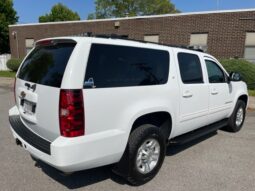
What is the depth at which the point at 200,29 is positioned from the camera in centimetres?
1512

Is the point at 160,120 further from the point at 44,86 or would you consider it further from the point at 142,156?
the point at 44,86

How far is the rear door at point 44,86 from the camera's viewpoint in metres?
2.73

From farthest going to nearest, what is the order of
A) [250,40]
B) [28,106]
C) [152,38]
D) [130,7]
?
1. [130,7]
2. [152,38]
3. [250,40]
4. [28,106]

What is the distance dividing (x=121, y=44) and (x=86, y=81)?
0.76 metres

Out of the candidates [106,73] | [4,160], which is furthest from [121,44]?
[4,160]

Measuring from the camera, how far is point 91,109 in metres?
2.67

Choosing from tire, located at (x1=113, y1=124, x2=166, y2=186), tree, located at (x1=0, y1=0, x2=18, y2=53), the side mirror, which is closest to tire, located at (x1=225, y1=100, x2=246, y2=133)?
the side mirror

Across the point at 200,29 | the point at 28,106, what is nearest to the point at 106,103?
the point at 28,106

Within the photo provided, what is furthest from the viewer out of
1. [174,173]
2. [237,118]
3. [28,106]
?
[237,118]

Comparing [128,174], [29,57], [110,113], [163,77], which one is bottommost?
[128,174]

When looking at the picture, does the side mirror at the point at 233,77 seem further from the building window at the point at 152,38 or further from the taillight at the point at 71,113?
the building window at the point at 152,38

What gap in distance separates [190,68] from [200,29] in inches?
473

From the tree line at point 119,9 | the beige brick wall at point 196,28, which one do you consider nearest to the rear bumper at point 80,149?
the beige brick wall at point 196,28

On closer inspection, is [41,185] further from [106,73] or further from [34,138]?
[106,73]
